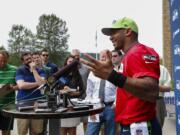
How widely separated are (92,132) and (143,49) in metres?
3.85

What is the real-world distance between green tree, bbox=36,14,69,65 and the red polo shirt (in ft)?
228

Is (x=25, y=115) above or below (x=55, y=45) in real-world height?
below

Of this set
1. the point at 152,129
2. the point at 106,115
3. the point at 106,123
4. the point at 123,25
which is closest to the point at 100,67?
the point at 123,25

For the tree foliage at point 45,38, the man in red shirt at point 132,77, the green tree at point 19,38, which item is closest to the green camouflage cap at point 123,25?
the man in red shirt at point 132,77

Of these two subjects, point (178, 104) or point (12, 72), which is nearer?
point (178, 104)

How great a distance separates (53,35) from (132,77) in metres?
77.1

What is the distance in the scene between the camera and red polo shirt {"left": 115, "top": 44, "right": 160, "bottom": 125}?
3592 mm

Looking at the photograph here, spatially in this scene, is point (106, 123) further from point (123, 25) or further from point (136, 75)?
point (136, 75)

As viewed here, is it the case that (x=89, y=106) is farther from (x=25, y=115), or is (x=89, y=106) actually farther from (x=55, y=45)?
(x=55, y=45)

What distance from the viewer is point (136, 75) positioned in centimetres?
355

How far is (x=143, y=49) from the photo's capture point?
12.1 feet

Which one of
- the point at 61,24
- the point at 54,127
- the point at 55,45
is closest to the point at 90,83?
the point at 54,127

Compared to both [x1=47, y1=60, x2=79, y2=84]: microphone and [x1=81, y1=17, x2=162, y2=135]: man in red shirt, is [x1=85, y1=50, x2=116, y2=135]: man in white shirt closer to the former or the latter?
[x1=47, y1=60, x2=79, y2=84]: microphone

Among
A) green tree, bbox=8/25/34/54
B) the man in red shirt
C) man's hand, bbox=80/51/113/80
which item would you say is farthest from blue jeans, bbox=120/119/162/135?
green tree, bbox=8/25/34/54
